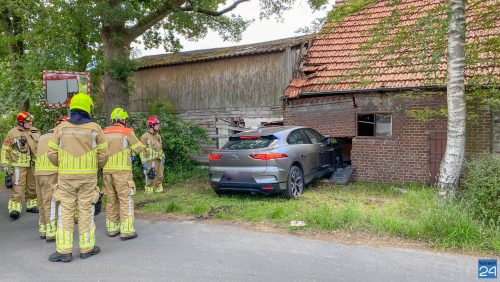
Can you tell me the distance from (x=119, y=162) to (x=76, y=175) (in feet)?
3.44

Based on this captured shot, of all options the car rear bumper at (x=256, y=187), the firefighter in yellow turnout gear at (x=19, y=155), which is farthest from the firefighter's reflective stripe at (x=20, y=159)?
the car rear bumper at (x=256, y=187)

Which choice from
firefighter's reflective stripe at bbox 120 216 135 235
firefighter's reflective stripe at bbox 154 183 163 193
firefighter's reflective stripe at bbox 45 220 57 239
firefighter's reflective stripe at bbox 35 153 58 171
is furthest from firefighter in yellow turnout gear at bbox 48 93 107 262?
firefighter's reflective stripe at bbox 154 183 163 193

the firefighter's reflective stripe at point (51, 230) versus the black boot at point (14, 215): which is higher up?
the firefighter's reflective stripe at point (51, 230)

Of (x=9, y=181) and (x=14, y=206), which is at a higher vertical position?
(x=9, y=181)

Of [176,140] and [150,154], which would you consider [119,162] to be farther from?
[176,140]

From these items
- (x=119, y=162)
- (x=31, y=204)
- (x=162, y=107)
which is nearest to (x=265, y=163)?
(x=119, y=162)

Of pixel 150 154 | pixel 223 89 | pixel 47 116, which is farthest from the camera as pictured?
pixel 223 89

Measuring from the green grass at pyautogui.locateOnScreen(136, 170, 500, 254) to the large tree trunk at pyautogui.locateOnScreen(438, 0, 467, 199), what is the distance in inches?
19.7

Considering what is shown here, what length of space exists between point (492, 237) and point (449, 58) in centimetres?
309

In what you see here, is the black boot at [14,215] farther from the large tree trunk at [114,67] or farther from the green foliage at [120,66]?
the green foliage at [120,66]

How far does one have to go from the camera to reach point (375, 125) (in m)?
10.8

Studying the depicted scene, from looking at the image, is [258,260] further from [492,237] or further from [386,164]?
[386,164]

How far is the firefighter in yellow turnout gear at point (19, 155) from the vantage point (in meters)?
7.74

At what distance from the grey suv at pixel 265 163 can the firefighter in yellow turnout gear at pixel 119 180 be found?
240cm
